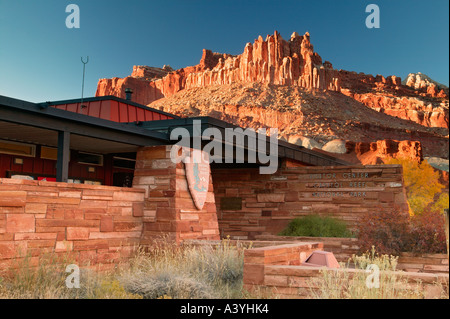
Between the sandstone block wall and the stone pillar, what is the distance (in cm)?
383

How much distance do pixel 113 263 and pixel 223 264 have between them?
3632 millimetres

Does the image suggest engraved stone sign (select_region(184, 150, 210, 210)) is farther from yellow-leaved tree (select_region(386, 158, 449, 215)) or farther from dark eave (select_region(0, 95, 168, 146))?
yellow-leaved tree (select_region(386, 158, 449, 215))

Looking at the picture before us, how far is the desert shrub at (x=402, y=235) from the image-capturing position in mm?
11227

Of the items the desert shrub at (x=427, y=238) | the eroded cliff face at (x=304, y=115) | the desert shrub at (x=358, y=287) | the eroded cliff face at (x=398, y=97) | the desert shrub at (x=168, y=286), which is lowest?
the desert shrub at (x=168, y=286)

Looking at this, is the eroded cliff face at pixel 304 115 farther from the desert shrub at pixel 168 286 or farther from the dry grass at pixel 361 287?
the dry grass at pixel 361 287

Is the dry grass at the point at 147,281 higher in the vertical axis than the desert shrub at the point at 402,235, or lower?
lower

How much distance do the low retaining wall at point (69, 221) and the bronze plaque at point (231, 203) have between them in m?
6.39

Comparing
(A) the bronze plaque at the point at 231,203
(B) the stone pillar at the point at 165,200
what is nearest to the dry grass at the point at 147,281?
(B) the stone pillar at the point at 165,200

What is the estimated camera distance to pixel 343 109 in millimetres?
94188

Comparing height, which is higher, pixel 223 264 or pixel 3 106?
pixel 3 106

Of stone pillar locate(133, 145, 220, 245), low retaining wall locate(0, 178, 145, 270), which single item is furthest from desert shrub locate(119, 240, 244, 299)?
stone pillar locate(133, 145, 220, 245)

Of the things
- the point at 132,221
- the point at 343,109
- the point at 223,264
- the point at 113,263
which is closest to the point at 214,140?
the point at 132,221

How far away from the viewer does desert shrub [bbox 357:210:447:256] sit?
1123cm
